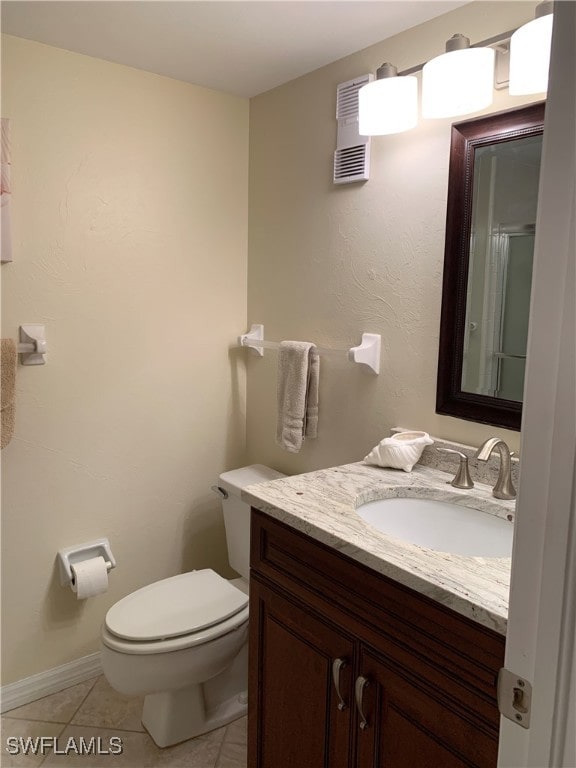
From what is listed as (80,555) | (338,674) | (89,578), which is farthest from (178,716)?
(338,674)

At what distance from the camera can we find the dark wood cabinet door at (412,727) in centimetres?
102

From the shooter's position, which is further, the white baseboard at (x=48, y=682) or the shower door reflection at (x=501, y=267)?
the white baseboard at (x=48, y=682)

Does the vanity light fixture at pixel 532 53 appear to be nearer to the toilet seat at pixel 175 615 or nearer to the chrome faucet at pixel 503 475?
the chrome faucet at pixel 503 475

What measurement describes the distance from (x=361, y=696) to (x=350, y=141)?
1.54 meters

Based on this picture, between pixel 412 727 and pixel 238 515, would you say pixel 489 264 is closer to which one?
pixel 412 727

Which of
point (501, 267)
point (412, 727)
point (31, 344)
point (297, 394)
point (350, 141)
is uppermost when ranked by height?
point (350, 141)

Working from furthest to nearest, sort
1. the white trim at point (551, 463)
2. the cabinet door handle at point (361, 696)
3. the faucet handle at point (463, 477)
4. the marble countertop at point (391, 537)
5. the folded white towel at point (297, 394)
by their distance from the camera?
the folded white towel at point (297, 394)
the faucet handle at point (463, 477)
the cabinet door handle at point (361, 696)
the marble countertop at point (391, 537)
the white trim at point (551, 463)

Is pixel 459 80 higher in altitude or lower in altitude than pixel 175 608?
higher

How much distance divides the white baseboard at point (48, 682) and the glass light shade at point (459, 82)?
214 centimetres

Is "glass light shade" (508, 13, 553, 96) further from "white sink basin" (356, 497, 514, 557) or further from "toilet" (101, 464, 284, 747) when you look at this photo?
"toilet" (101, 464, 284, 747)

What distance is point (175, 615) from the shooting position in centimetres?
181

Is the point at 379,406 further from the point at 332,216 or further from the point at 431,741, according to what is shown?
the point at 431,741

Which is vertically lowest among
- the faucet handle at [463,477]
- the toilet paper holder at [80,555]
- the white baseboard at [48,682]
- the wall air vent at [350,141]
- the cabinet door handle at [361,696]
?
the white baseboard at [48,682]

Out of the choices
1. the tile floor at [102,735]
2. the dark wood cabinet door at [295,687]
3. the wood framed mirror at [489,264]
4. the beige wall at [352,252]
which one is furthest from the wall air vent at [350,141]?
the tile floor at [102,735]
